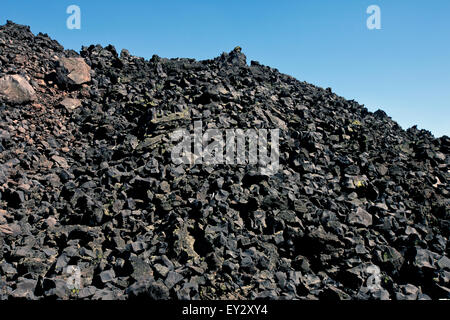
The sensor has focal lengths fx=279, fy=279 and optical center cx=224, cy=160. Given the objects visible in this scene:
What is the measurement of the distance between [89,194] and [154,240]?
3.28 metres

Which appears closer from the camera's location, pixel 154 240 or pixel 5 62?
pixel 154 240

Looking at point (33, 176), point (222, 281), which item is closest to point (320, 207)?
point (222, 281)

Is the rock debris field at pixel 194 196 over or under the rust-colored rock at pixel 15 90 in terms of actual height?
under

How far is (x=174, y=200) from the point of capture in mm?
9070

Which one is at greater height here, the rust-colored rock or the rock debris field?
the rust-colored rock

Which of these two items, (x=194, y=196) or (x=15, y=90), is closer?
(x=194, y=196)

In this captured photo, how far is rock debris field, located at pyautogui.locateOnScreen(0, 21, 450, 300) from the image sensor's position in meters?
7.00

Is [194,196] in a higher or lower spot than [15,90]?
lower

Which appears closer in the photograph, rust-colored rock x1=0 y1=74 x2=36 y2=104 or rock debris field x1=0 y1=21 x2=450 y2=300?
rock debris field x1=0 y1=21 x2=450 y2=300

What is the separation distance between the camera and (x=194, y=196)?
9211 mm

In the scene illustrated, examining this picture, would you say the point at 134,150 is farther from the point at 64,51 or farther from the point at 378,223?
the point at 64,51

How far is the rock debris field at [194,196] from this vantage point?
700 centimetres
